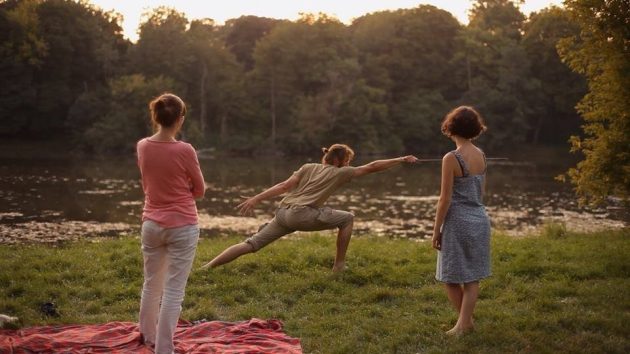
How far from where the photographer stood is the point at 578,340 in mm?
6531

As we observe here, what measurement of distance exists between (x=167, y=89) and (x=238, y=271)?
56.1 m

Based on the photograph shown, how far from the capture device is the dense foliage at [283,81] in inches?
2446

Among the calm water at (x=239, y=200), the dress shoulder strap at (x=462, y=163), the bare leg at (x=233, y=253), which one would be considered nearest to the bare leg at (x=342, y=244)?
the bare leg at (x=233, y=253)

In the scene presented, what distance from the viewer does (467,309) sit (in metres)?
6.63

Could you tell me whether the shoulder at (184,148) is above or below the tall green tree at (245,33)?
below

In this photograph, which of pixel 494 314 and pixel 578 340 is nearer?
pixel 578 340

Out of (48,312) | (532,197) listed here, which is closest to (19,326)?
(48,312)

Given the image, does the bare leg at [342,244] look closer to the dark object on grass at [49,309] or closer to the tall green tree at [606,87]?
the dark object on grass at [49,309]

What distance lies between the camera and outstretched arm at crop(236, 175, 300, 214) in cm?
844

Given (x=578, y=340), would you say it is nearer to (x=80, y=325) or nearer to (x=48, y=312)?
(x=80, y=325)

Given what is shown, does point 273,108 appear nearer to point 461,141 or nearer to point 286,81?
point 286,81

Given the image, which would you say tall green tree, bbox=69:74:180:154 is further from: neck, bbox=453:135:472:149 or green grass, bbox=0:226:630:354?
neck, bbox=453:135:472:149

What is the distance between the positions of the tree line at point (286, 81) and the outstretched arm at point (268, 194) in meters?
52.1

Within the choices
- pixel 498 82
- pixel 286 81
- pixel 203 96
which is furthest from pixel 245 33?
pixel 498 82
